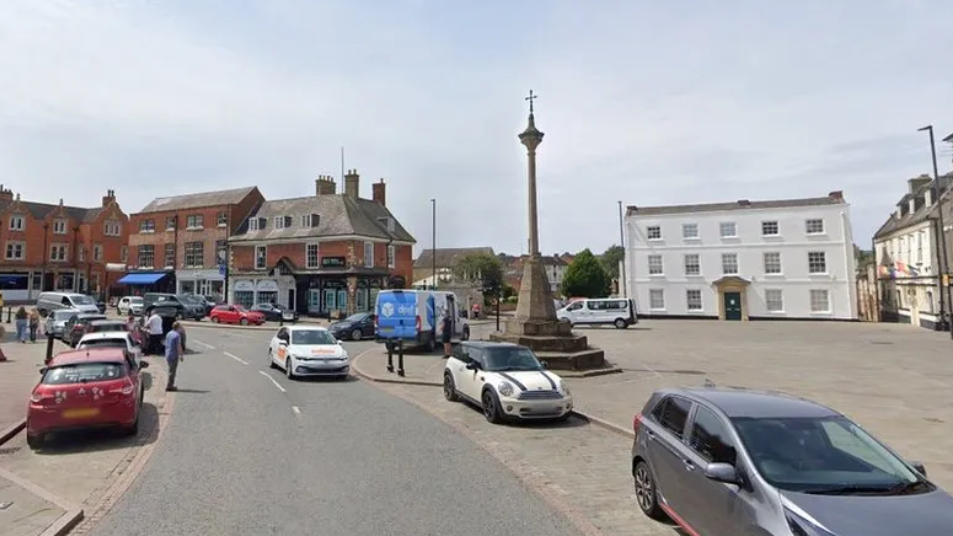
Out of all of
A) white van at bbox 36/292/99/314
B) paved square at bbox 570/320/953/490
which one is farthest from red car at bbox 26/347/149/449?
white van at bbox 36/292/99/314

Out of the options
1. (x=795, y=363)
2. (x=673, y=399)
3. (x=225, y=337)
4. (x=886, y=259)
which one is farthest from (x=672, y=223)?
(x=673, y=399)

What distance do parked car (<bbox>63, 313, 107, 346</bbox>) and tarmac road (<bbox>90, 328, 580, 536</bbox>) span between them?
14490mm

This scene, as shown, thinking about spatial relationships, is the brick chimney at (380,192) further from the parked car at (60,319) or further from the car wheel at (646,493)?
the car wheel at (646,493)

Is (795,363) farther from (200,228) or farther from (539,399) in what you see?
(200,228)

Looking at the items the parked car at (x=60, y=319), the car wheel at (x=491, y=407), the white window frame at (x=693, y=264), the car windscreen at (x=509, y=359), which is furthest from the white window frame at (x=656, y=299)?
the parked car at (x=60, y=319)

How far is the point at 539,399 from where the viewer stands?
10672 millimetres

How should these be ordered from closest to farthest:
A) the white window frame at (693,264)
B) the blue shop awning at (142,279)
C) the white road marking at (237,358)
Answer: the white road marking at (237,358), the white window frame at (693,264), the blue shop awning at (142,279)

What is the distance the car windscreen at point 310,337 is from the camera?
1719cm

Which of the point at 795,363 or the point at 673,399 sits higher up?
the point at 673,399

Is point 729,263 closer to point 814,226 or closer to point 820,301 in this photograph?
point 814,226

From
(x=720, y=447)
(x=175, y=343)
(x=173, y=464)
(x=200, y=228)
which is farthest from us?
(x=200, y=228)

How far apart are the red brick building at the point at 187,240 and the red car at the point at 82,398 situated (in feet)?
137

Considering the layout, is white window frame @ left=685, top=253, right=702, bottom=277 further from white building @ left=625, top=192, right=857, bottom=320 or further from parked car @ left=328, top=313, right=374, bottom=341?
parked car @ left=328, top=313, right=374, bottom=341

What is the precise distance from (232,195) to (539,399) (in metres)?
48.7
